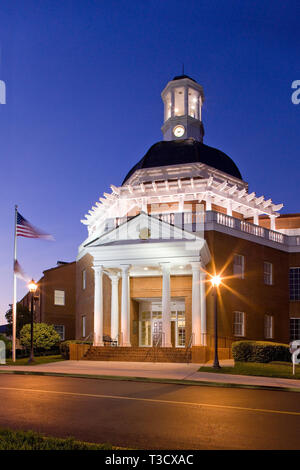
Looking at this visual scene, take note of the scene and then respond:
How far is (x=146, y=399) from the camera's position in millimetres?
13367

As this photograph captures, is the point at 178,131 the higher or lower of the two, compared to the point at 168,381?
higher

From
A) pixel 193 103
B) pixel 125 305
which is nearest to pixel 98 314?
pixel 125 305

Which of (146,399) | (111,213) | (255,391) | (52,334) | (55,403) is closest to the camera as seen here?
(55,403)

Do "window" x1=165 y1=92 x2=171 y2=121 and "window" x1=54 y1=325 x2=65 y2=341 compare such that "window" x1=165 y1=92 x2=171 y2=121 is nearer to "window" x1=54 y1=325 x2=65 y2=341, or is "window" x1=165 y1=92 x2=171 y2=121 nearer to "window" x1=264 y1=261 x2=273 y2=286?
"window" x1=264 y1=261 x2=273 y2=286

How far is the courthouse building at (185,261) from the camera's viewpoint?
94.5ft

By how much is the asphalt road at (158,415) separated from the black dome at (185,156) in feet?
93.3

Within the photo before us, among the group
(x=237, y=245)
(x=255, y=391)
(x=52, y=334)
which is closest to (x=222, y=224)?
(x=237, y=245)

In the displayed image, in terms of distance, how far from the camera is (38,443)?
7230mm

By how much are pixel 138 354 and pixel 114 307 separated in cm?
545

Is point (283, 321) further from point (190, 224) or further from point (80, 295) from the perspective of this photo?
point (80, 295)

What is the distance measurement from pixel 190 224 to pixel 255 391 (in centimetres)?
1851

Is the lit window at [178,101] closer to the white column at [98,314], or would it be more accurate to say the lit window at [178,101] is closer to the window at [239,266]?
the window at [239,266]

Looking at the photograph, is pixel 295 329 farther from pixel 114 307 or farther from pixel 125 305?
pixel 125 305

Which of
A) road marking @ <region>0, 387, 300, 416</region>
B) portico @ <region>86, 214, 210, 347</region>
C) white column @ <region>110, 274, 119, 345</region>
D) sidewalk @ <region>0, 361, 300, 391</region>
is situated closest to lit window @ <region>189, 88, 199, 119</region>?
portico @ <region>86, 214, 210, 347</region>
